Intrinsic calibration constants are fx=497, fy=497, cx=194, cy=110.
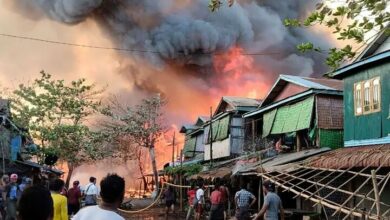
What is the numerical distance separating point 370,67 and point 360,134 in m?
2.23

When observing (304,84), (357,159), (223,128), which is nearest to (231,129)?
(223,128)

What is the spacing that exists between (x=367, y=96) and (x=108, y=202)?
45.9ft

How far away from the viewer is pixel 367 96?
1631cm

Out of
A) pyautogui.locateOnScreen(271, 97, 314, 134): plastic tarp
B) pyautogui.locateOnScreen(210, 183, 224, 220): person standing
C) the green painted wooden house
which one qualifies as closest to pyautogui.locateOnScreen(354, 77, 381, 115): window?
the green painted wooden house

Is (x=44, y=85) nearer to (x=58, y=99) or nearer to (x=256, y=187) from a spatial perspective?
(x=58, y=99)

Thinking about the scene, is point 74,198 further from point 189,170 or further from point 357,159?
point 189,170

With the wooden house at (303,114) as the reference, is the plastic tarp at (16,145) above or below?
below

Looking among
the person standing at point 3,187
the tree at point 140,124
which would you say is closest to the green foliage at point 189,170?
the tree at point 140,124

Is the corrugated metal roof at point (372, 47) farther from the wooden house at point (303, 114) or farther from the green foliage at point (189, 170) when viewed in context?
the green foliage at point (189, 170)

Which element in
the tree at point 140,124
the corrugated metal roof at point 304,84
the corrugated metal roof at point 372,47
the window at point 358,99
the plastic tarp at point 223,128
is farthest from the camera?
the tree at point 140,124

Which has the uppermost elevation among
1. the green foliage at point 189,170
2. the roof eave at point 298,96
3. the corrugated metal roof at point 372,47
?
the corrugated metal roof at point 372,47

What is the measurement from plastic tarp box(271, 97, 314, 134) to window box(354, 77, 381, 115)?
238 cm

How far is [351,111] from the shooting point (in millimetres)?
17141

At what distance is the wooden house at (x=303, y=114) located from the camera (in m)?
18.9
